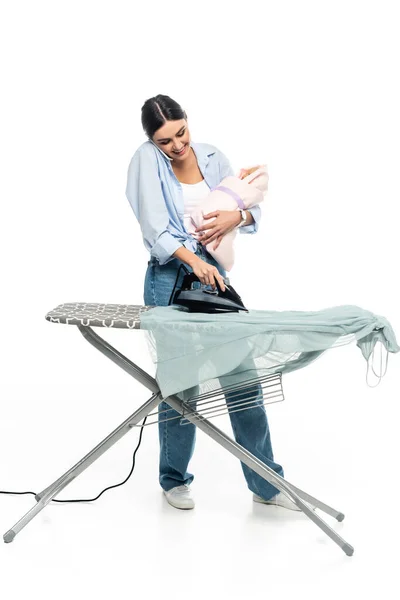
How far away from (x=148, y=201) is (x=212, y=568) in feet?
4.08

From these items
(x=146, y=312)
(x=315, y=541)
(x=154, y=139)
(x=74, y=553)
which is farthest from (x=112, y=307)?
(x=315, y=541)

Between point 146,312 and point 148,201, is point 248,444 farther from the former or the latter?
point 148,201

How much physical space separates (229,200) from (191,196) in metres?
0.15

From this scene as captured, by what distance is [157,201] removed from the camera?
3.14m

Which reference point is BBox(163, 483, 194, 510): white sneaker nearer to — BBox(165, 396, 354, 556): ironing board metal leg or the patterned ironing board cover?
BBox(165, 396, 354, 556): ironing board metal leg

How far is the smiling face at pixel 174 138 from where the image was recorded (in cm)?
316

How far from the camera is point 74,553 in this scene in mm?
3010

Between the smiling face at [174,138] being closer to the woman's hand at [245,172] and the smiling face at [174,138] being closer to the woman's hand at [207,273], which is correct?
the woman's hand at [245,172]

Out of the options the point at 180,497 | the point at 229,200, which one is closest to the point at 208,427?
the point at 180,497

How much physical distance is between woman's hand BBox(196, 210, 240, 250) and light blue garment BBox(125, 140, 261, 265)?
0.18 ft

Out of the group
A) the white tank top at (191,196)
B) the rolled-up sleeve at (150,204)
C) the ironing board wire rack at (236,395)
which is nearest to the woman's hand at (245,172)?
the white tank top at (191,196)

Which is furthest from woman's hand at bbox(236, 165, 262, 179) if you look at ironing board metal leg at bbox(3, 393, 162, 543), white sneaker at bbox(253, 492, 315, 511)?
white sneaker at bbox(253, 492, 315, 511)

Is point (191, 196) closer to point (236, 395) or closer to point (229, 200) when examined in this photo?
point (229, 200)

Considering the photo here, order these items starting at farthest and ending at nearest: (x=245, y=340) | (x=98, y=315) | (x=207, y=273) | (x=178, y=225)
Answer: (x=178, y=225) → (x=207, y=273) → (x=98, y=315) → (x=245, y=340)
